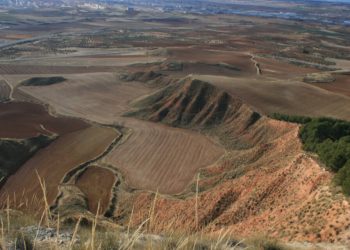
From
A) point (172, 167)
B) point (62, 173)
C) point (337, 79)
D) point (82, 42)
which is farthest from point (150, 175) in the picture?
point (82, 42)

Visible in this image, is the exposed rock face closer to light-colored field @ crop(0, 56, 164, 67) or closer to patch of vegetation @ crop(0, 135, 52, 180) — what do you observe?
patch of vegetation @ crop(0, 135, 52, 180)

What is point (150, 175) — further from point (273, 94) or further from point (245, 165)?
point (273, 94)

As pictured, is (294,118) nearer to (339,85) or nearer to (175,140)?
(175,140)

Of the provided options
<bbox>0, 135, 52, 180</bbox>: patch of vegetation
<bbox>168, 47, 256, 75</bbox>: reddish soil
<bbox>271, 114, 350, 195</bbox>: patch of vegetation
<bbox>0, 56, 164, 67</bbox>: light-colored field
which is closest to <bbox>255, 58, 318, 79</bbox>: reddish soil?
<bbox>168, 47, 256, 75</bbox>: reddish soil

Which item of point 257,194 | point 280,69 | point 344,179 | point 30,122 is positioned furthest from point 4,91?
point 344,179

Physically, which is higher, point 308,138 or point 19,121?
point 308,138

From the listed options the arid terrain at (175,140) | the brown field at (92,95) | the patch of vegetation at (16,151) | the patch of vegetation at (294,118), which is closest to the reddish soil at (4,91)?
the arid terrain at (175,140)

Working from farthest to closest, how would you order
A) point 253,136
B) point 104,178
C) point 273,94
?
point 273,94 < point 253,136 < point 104,178
